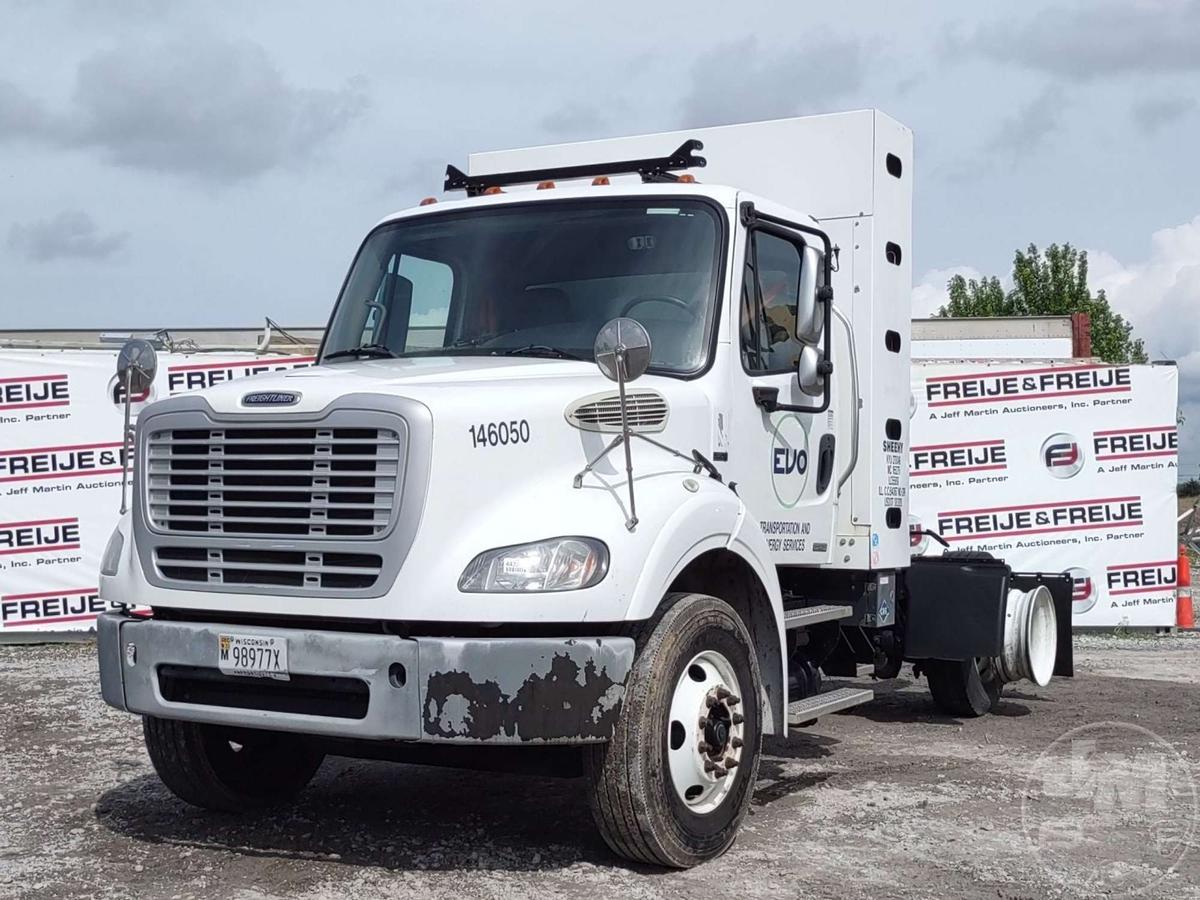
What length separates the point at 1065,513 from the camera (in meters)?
15.5

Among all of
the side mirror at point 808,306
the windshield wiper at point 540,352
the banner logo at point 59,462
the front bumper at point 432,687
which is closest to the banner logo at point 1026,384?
the banner logo at point 59,462

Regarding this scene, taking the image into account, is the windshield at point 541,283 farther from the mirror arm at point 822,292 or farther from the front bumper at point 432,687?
the front bumper at point 432,687

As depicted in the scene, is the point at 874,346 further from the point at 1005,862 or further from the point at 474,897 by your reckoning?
the point at 474,897

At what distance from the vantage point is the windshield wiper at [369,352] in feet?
21.3

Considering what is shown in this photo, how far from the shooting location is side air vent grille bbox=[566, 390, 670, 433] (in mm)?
5461

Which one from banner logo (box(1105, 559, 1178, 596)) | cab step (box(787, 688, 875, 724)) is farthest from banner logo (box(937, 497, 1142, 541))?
cab step (box(787, 688, 875, 724))

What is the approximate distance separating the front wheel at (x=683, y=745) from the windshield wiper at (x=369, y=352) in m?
1.97

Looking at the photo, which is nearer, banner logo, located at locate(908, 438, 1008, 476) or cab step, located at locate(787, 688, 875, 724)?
cab step, located at locate(787, 688, 875, 724)

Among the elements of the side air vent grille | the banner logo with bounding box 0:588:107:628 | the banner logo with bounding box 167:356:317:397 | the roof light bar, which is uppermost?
the roof light bar

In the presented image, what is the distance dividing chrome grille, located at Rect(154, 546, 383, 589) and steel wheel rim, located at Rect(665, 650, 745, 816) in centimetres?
127

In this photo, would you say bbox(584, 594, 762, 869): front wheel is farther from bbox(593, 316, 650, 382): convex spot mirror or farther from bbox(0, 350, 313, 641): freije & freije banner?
bbox(0, 350, 313, 641): freije & freije banner

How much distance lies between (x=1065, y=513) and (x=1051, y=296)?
118 feet

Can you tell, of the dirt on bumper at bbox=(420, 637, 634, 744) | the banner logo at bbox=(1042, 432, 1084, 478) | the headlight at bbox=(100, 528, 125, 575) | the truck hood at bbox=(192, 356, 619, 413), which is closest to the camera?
the dirt on bumper at bbox=(420, 637, 634, 744)

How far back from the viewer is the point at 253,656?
16.6 feet
